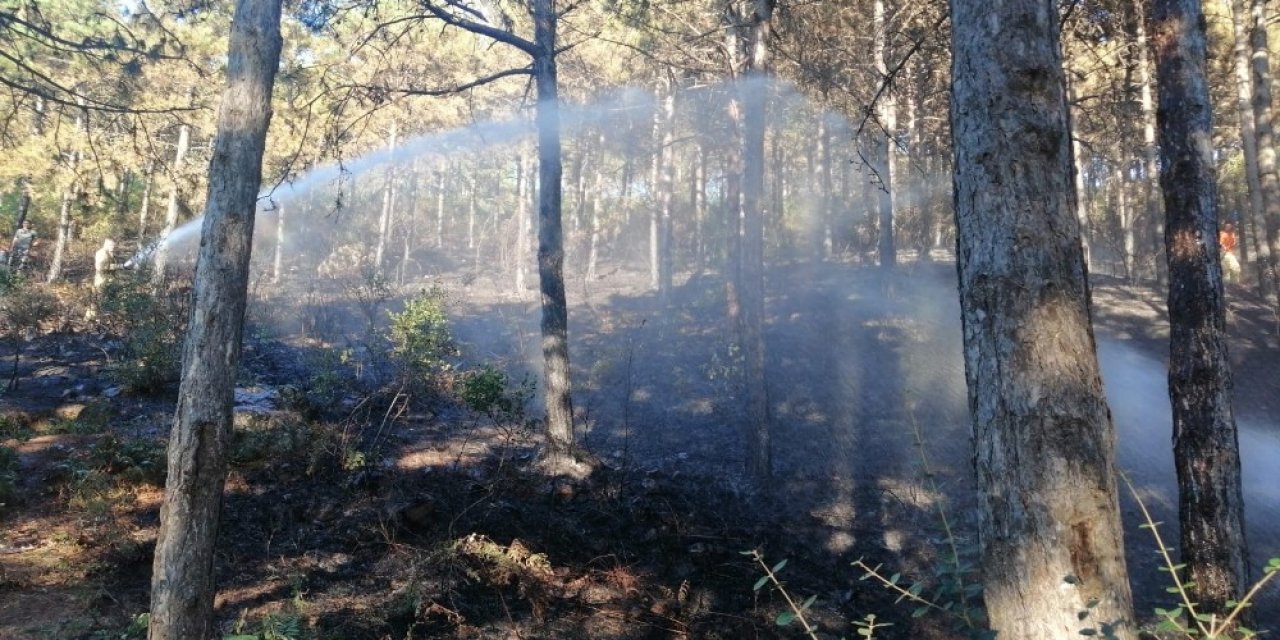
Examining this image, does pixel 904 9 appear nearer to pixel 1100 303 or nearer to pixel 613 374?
pixel 613 374

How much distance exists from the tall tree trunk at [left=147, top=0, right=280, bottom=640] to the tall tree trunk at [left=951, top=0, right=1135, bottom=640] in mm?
4062

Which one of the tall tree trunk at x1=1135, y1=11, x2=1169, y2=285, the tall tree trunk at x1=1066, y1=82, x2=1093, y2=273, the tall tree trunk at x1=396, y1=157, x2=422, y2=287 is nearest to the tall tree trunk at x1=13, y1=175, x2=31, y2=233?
the tall tree trunk at x1=396, y1=157, x2=422, y2=287

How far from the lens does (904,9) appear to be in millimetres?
11352

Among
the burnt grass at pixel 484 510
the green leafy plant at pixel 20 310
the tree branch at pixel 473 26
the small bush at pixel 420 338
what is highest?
the tree branch at pixel 473 26

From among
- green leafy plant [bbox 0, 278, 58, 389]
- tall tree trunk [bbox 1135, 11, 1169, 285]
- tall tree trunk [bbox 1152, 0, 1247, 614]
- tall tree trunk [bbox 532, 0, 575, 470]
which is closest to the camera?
tall tree trunk [bbox 1152, 0, 1247, 614]

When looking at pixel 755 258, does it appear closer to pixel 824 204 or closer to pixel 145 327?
pixel 145 327

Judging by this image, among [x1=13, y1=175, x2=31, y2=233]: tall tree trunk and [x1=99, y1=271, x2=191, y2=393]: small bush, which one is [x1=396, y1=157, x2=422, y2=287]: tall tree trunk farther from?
[x1=99, y1=271, x2=191, y2=393]: small bush

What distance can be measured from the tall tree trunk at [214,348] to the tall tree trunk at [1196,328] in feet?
21.8

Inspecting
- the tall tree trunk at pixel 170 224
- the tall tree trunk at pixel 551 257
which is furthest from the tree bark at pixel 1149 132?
the tall tree trunk at pixel 170 224

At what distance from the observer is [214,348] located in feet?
14.1

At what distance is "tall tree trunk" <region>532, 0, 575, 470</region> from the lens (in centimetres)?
916

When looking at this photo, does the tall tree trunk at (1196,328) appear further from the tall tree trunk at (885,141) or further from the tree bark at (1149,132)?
the tall tree trunk at (885,141)

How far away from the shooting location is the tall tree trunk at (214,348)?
13.4ft

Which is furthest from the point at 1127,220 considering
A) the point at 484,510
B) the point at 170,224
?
the point at 170,224
